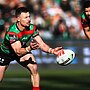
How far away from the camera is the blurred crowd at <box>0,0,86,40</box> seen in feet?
62.6

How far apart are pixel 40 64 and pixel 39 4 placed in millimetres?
2530

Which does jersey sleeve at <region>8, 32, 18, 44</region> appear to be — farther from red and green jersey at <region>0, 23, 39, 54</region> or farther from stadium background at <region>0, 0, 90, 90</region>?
stadium background at <region>0, 0, 90, 90</region>

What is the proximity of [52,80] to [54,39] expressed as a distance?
9.62 feet

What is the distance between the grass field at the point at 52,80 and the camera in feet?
44.5

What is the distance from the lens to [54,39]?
60.3ft

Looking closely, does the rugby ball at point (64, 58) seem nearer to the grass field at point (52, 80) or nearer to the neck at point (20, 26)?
the neck at point (20, 26)

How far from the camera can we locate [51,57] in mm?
18391

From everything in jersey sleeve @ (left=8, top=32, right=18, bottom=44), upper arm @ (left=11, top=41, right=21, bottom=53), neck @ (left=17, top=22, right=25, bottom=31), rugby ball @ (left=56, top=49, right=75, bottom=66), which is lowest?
rugby ball @ (left=56, top=49, right=75, bottom=66)

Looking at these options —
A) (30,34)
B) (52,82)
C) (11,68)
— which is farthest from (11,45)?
(11,68)

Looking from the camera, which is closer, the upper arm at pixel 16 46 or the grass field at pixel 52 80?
the upper arm at pixel 16 46

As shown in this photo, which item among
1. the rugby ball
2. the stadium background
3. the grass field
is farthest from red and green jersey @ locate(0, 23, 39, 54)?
the stadium background

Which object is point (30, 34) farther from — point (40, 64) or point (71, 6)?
point (71, 6)

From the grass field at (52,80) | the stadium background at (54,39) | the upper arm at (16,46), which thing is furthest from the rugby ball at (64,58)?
the stadium background at (54,39)

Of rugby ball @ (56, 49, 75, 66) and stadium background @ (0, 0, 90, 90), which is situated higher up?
rugby ball @ (56, 49, 75, 66)
